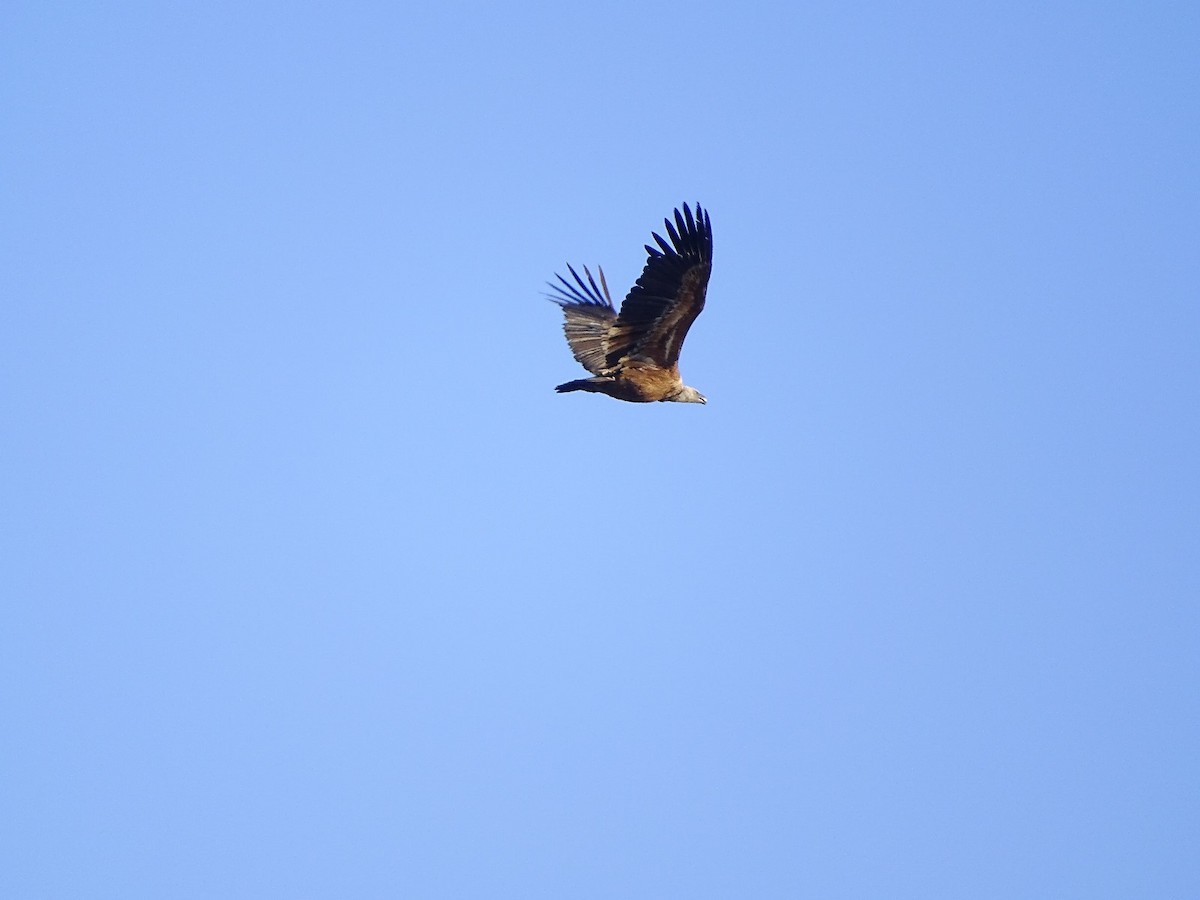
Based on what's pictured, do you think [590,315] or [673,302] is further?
[590,315]

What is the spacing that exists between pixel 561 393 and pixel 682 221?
350cm

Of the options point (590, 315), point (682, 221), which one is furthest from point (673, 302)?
point (590, 315)

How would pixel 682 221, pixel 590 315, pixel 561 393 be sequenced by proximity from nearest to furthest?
pixel 682 221 → pixel 561 393 → pixel 590 315

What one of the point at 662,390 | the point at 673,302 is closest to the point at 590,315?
the point at 662,390

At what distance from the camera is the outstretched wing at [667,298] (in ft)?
63.5

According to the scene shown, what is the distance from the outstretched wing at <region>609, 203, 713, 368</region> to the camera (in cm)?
1934

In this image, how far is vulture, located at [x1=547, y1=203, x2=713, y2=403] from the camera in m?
19.4

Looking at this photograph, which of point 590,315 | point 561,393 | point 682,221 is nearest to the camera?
point 682,221

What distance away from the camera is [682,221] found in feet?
63.0

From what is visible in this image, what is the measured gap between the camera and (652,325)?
20.8 metres

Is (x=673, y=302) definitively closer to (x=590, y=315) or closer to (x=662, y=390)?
(x=662, y=390)

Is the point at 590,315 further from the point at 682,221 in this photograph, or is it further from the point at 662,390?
the point at 682,221

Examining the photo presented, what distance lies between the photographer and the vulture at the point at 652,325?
19438 mm

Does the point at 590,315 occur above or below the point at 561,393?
above
